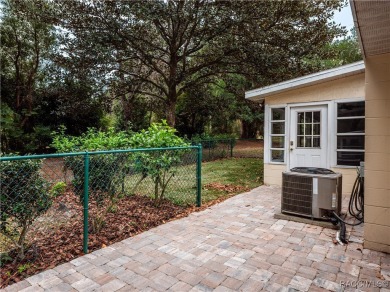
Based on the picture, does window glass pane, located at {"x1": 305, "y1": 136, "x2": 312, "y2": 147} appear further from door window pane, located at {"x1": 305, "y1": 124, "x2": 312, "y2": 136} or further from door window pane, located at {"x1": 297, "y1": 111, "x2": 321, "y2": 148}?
door window pane, located at {"x1": 305, "y1": 124, "x2": 312, "y2": 136}

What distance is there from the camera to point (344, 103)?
18.9 ft

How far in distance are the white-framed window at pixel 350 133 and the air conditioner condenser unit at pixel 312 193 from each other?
2.30 m

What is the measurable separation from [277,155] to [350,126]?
1.82 metres

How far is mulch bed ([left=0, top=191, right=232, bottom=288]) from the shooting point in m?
2.60

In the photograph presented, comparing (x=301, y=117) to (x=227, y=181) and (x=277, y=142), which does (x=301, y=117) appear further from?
(x=227, y=181)

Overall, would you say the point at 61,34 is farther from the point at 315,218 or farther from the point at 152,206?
the point at 315,218

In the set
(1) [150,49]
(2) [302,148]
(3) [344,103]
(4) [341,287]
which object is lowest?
(4) [341,287]

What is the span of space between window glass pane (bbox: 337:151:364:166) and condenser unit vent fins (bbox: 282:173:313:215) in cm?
258

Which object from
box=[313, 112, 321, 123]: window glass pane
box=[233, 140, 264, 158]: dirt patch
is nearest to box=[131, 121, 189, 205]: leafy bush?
box=[313, 112, 321, 123]: window glass pane

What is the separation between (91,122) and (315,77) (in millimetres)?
12127

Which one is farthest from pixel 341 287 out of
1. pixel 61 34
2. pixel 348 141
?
pixel 61 34

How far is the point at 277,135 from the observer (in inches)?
267

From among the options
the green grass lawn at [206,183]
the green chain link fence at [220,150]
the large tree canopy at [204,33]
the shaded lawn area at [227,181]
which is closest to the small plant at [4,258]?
the green grass lawn at [206,183]

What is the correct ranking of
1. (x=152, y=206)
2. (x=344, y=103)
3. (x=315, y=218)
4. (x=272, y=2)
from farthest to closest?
(x=272, y=2) → (x=344, y=103) → (x=152, y=206) → (x=315, y=218)
